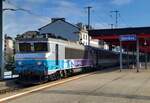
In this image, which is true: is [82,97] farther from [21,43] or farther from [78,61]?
[78,61]

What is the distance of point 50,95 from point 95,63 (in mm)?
27821

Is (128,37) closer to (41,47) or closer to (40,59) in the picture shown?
(41,47)

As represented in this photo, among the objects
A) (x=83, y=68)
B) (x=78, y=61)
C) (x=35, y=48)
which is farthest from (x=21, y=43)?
(x=83, y=68)

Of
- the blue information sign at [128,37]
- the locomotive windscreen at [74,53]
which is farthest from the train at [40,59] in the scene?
the blue information sign at [128,37]

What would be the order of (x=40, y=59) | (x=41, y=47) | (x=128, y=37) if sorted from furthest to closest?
(x=128, y=37) → (x=41, y=47) → (x=40, y=59)

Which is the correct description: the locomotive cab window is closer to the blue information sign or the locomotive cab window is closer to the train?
the train

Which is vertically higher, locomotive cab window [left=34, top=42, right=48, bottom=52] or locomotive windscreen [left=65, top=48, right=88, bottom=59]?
locomotive cab window [left=34, top=42, right=48, bottom=52]

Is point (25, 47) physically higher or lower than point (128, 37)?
lower

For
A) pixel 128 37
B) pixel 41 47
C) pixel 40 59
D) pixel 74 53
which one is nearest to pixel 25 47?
pixel 41 47

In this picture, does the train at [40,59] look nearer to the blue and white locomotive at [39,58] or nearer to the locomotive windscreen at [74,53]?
the blue and white locomotive at [39,58]

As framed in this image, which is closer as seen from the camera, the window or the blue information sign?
the window

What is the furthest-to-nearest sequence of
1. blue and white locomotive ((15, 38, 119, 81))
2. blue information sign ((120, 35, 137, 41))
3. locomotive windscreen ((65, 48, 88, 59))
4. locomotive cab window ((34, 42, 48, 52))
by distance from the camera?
blue information sign ((120, 35, 137, 41)), locomotive windscreen ((65, 48, 88, 59)), locomotive cab window ((34, 42, 48, 52)), blue and white locomotive ((15, 38, 119, 81))

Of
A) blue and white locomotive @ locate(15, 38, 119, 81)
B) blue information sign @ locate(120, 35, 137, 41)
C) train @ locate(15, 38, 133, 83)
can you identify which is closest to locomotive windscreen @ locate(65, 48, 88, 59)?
train @ locate(15, 38, 133, 83)

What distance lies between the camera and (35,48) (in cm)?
2653
